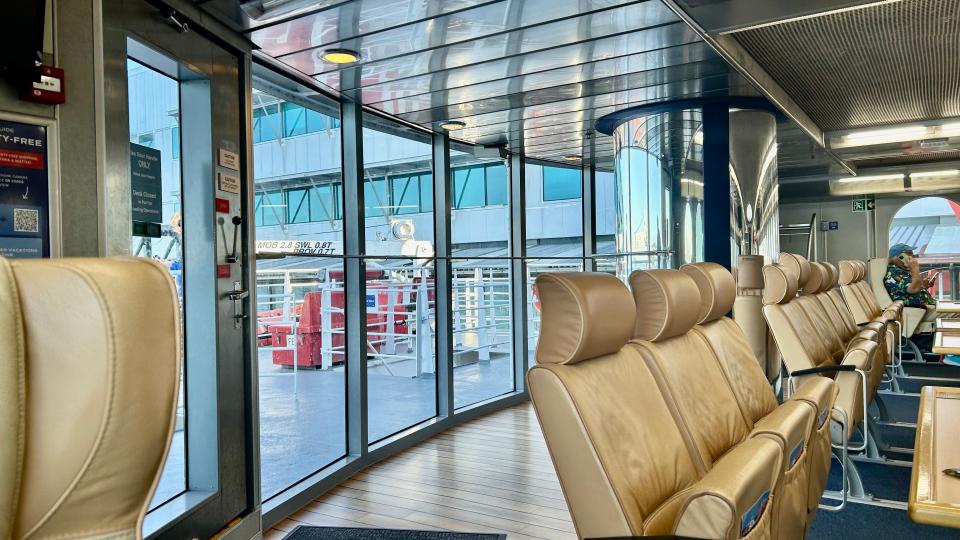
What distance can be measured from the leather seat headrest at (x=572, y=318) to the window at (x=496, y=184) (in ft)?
16.6

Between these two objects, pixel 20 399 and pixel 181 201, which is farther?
pixel 181 201

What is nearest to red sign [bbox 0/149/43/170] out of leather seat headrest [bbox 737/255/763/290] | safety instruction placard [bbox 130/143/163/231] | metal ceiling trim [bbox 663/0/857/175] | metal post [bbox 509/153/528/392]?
safety instruction placard [bbox 130/143/163/231]

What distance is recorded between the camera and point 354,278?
453cm

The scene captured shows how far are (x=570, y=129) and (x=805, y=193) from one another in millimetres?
6203

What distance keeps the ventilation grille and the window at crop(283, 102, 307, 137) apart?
2745 mm

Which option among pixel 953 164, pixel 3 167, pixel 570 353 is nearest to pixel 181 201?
pixel 3 167

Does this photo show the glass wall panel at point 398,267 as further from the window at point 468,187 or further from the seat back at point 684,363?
the seat back at point 684,363

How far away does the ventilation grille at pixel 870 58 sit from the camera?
Result: 336 cm

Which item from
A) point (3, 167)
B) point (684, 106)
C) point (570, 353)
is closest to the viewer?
point (570, 353)

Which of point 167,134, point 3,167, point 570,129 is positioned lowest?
point 3,167

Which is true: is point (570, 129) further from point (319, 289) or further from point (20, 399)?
point (20, 399)

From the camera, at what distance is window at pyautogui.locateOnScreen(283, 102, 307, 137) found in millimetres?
4500

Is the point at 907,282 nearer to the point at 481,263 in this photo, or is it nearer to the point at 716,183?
the point at 716,183

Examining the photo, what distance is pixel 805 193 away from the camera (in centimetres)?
1025
